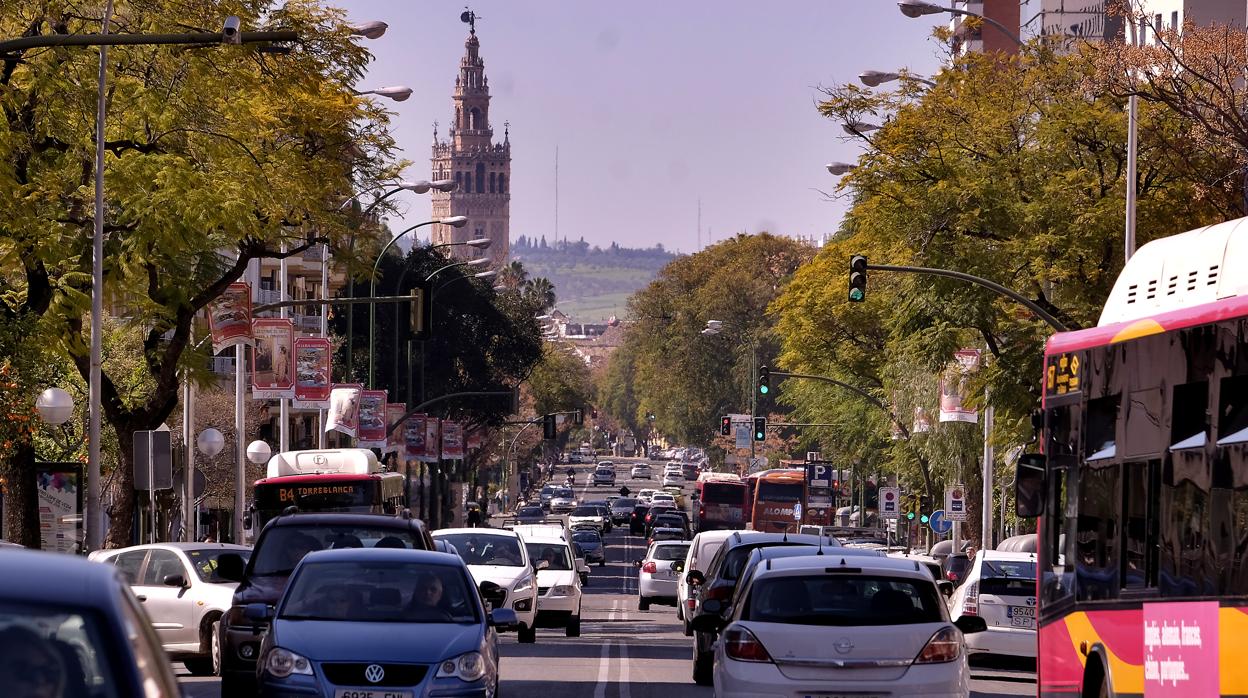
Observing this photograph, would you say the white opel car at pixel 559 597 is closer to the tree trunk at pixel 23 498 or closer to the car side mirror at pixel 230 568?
the tree trunk at pixel 23 498

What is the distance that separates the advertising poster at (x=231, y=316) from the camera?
112 feet

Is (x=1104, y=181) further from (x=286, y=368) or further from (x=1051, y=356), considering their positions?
(x=1051, y=356)

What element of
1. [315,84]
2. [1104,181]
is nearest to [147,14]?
[315,84]

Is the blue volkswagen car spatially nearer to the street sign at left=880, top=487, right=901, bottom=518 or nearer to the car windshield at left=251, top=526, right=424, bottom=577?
the car windshield at left=251, top=526, right=424, bottom=577

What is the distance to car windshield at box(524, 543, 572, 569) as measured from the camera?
109 feet

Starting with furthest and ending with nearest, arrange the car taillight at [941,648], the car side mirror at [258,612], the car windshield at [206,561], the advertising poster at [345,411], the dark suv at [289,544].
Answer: the advertising poster at [345,411] < the car windshield at [206,561] < the dark suv at [289,544] < the car side mirror at [258,612] < the car taillight at [941,648]

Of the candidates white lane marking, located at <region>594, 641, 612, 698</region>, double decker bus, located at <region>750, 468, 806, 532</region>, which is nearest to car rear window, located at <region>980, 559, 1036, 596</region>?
white lane marking, located at <region>594, 641, 612, 698</region>

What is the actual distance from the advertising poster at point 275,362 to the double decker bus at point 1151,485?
2762cm

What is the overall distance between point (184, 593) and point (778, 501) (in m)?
53.7

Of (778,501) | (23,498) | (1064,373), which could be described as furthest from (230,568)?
(778,501)

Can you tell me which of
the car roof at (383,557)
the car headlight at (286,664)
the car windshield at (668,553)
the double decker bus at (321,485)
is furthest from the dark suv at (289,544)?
the car windshield at (668,553)

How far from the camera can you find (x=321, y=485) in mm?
33844

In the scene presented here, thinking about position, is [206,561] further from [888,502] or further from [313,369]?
[888,502]

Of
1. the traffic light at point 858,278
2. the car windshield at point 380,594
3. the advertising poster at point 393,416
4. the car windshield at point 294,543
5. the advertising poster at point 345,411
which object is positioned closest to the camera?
the car windshield at point 380,594
